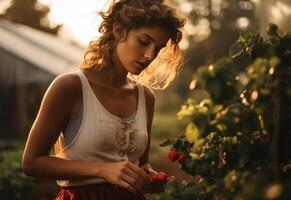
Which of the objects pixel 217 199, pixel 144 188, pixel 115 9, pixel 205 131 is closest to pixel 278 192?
pixel 205 131

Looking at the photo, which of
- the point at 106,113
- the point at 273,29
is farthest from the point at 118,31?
the point at 273,29

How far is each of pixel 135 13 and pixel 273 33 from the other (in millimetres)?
960

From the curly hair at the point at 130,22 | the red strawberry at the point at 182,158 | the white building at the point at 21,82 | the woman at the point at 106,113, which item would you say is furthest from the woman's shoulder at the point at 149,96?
the white building at the point at 21,82

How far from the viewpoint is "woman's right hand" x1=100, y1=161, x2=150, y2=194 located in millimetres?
2020

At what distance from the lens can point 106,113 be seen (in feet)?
8.19

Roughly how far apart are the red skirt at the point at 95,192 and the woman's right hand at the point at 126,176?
39 centimetres

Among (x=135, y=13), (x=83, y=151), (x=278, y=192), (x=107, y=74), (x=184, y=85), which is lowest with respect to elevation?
(x=278, y=192)

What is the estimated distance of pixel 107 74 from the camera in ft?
8.84

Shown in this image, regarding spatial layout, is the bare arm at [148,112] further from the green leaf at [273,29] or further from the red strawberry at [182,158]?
the green leaf at [273,29]

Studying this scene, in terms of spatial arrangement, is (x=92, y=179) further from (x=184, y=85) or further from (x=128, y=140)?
(x=184, y=85)

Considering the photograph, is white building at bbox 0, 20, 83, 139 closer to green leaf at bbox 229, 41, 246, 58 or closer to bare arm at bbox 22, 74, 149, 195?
bare arm at bbox 22, 74, 149, 195

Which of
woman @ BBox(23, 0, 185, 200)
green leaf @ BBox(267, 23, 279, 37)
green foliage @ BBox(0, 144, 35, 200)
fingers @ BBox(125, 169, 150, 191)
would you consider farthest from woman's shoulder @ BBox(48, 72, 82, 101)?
green foliage @ BBox(0, 144, 35, 200)

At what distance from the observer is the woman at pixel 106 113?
228cm

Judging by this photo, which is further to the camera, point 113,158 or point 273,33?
point 113,158
